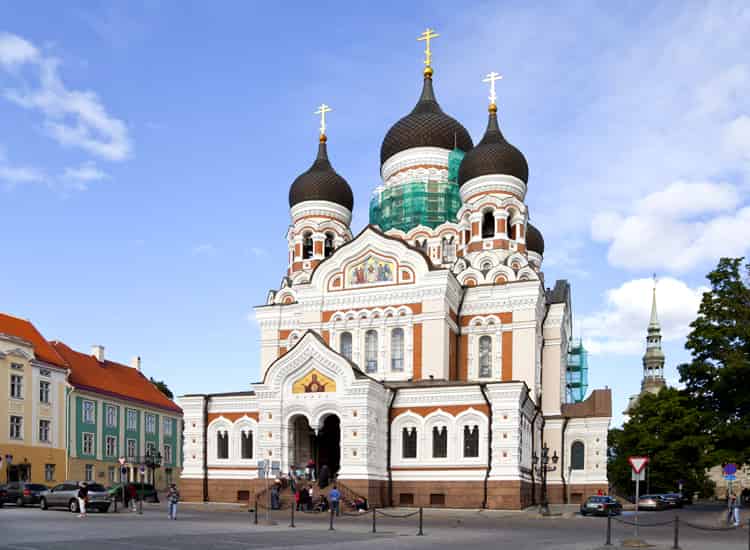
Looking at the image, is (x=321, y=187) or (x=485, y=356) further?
(x=321, y=187)

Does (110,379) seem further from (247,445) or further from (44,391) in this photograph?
(247,445)

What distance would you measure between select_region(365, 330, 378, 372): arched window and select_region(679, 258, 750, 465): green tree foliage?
15257 mm

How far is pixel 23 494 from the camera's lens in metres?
35.6

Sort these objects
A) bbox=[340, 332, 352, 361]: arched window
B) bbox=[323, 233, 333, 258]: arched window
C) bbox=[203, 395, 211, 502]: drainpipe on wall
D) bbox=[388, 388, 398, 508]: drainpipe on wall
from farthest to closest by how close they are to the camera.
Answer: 1. bbox=[323, 233, 333, 258]: arched window
2. bbox=[340, 332, 352, 361]: arched window
3. bbox=[203, 395, 211, 502]: drainpipe on wall
4. bbox=[388, 388, 398, 508]: drainpipe on wall

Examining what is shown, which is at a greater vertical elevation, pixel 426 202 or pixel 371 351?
pixel 426 202

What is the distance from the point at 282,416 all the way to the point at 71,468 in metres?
19.6

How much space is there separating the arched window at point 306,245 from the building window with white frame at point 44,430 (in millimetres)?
17917

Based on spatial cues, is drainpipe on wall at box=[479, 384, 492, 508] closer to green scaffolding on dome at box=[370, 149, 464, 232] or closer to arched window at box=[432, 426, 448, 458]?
arched window at box=[432, 426, 448, 458]

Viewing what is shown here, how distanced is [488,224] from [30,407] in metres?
28.0

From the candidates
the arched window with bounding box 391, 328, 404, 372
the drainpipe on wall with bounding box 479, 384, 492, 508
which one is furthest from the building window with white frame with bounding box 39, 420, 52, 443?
the drainpipe on wall with bounding box 479, 384, 492, 508

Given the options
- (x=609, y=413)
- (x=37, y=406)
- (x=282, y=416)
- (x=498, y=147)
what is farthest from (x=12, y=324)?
(x=609, y=413)

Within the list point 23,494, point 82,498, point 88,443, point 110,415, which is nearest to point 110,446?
point 110,415

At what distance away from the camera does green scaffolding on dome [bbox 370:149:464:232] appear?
165ft

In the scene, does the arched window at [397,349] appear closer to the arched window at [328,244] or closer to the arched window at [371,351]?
the arched window at [371,351]
